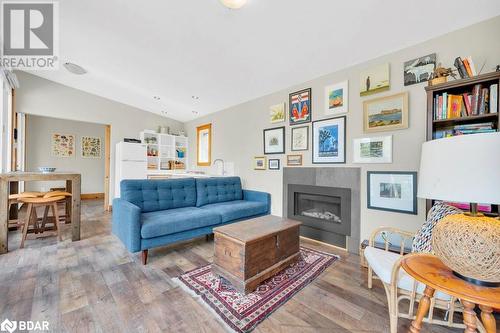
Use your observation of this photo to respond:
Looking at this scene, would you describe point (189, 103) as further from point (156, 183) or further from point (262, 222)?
point (262, 222)

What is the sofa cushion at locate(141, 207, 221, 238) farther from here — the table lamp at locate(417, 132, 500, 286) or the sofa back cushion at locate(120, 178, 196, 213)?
the table lamp at locate(417, 132, 500, 286)

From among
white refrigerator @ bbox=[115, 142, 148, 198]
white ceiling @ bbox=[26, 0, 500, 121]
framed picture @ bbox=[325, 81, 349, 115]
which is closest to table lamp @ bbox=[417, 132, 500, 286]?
white ceiling @ bbox=[26, 0, 500, 121]

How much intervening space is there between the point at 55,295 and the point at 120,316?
70 centimetres

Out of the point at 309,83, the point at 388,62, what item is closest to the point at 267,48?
the point at 309,83

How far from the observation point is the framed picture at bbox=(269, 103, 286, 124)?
139 inches

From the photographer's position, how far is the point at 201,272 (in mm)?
2104

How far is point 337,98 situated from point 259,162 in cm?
171

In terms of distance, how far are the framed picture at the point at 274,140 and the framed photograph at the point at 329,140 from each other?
0.57 metres

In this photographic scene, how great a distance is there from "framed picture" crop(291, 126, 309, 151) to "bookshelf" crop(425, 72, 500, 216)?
5.00 feet

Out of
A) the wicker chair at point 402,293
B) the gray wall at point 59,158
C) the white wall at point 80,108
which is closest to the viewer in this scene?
the wicker chair at point 402,293

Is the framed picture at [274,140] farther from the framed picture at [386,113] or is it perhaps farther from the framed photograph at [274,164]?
the framed picture at [386,113]

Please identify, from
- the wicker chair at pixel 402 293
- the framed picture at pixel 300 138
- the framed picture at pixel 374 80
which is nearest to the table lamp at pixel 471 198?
the wicker chair at pixel 402 293

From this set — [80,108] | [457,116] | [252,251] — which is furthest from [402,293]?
[80,108]

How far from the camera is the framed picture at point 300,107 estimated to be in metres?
3.19
